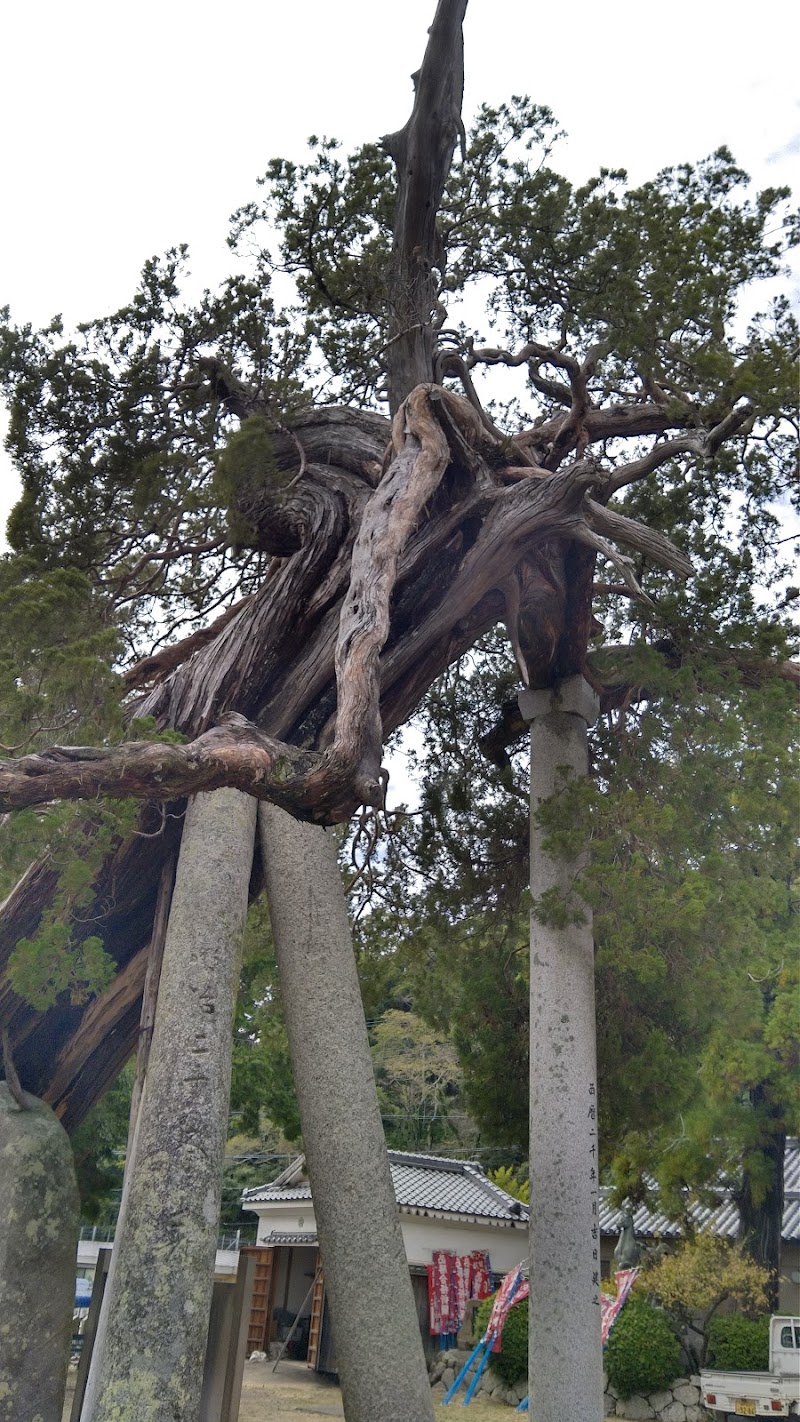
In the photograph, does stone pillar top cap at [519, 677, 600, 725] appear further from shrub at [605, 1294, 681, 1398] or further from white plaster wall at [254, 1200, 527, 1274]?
white plaster wall at [254, 1200, 527, 1274]

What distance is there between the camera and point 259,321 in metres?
6.46

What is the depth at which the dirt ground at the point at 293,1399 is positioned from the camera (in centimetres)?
1087

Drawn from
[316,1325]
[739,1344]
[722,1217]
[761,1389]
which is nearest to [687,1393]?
[739,1344]

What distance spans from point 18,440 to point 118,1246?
13.7ft

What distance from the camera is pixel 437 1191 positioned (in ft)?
49.6

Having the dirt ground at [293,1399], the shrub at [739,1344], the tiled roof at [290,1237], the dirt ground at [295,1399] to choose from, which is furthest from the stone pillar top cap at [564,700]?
the tiled roof at [290,1237]

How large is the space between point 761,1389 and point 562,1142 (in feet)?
17.5

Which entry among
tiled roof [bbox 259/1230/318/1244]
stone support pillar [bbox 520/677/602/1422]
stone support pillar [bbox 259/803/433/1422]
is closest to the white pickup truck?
stone support pillar [bbox 520/677/602/1422]

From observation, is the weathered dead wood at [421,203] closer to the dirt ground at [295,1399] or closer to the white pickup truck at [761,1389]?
the white pickup truck at [761,1389]

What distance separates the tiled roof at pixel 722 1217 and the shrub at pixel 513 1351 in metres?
1.56

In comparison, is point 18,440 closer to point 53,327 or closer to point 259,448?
point 53,327

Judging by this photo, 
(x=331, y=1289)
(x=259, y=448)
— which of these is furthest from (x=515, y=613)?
(x=331, y=1289)

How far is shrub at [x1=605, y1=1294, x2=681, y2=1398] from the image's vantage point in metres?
10.7

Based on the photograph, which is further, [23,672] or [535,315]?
[535,315]
